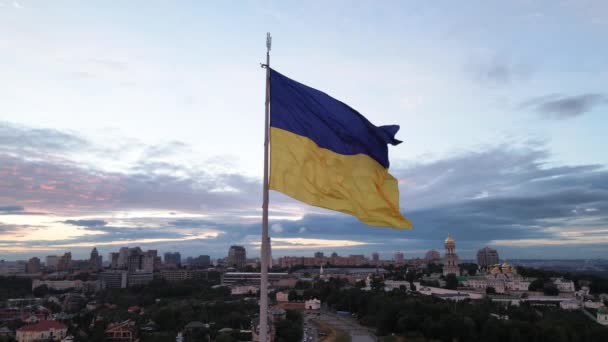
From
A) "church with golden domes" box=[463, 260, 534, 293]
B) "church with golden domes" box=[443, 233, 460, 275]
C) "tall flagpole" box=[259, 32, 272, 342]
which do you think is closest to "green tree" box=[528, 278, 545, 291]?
"church with golden domes" box=[463, 260, 534, 293]

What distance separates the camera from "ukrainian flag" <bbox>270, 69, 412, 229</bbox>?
5.91m

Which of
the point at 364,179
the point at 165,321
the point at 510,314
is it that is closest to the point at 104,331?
the point at 165,321

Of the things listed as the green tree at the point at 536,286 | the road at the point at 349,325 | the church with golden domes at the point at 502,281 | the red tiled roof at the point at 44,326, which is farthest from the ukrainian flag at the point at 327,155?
the green tree at the point at 536,286

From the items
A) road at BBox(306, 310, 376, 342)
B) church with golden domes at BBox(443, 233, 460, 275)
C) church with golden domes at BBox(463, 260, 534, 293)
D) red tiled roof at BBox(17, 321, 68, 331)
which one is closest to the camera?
road at BBox(306, 310, 376, 342)

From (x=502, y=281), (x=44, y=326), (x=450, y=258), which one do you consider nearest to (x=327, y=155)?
(x=44, y=326)

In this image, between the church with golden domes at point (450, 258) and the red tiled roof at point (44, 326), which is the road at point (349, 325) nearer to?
the red tiled roof at point (44, 326)

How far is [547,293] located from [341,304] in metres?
26.1

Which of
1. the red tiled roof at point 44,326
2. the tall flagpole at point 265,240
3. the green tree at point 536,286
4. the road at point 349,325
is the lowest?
the road at point 349,325

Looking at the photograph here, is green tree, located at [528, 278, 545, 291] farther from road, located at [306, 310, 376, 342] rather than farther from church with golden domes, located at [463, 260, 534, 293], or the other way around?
road, located at [306, 310, 376, 342]

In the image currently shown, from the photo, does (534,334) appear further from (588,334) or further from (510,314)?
(510,314)

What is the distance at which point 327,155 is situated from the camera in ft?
20.2

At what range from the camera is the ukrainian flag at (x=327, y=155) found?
591 centimetres

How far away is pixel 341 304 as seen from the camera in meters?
55.2

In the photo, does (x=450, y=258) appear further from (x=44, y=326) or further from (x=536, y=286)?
(x=44, y=326)
